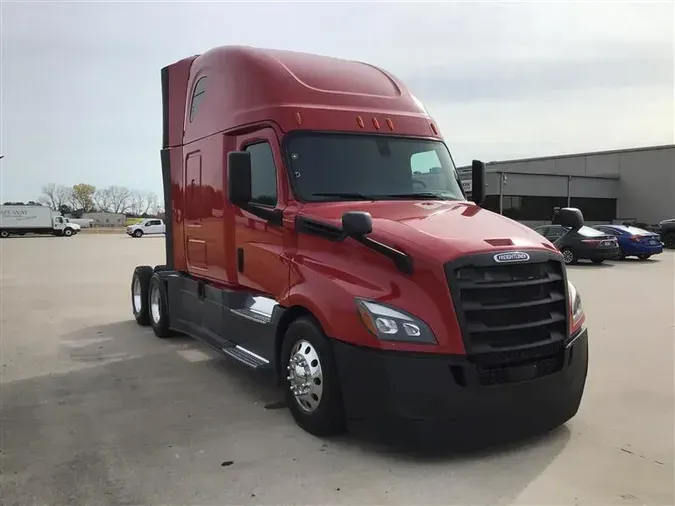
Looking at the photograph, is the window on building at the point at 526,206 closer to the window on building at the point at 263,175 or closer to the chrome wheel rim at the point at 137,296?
the chrome wheel rim at the point at 137,296

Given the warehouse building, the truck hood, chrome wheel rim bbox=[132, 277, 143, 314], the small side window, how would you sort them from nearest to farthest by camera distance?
the truck hood → the small side window → chrome wheel rim bbox=[132, 277, 143, 314] → the warehouse building

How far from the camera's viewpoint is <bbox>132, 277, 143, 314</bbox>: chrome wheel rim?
10.0 meters

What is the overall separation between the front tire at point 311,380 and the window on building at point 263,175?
1311 millimetres

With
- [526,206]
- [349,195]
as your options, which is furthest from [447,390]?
[526,206]

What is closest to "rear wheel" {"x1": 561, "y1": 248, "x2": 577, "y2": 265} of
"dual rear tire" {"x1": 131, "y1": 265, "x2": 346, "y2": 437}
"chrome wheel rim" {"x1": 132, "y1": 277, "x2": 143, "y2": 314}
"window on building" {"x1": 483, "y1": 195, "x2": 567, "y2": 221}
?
"chrome wheel rim" {"x1": 132, "y1": 277, "x2": 143, "y2": 314}

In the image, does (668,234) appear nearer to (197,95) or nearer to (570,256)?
(570,256)

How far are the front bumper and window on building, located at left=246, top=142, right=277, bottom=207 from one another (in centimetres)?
180

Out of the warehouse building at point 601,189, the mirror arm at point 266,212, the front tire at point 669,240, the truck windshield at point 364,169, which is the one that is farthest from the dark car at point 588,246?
the warehouse building at point 601,189

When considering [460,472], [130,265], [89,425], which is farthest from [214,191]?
[130,265]

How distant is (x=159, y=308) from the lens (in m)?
8.88

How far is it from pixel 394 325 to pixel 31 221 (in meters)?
57.1

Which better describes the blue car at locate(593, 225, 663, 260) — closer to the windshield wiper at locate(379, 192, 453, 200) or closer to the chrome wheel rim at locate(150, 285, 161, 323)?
the chrome wheel rim at locate(150, 285, 161, 323)

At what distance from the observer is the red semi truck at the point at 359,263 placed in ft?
13.9

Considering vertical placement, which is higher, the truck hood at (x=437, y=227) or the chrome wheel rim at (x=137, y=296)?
the truck hood at (x=437, y=227)
